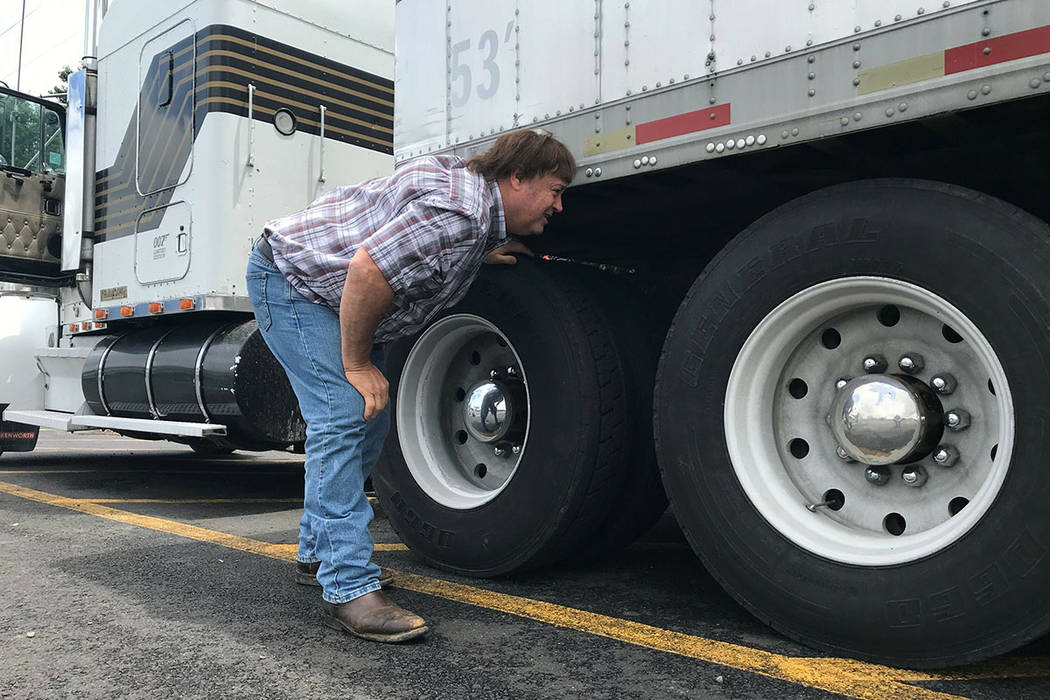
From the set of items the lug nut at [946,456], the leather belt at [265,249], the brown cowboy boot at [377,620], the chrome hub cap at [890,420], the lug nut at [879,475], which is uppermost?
the leather belt at [265,249]

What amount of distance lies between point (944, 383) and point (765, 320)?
48 cm

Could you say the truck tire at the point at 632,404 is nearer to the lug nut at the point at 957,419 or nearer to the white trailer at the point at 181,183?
the lug nut at the point at 957,419

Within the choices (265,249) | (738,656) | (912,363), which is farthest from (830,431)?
(265,249)

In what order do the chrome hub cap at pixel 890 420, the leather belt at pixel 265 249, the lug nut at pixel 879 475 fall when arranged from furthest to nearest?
the leather belt at pixel 265 249
the lug nut at pixel 879 475
the chrome hub cap at pixel 890 420

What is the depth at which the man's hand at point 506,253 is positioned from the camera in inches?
120

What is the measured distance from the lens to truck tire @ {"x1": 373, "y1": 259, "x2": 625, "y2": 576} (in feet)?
9.59

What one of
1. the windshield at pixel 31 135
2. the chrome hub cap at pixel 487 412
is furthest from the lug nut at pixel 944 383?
the windshield at pixel 31 135

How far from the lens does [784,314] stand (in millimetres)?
2408

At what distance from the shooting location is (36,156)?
6422mm

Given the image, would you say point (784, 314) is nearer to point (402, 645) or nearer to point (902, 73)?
point (902, 73)

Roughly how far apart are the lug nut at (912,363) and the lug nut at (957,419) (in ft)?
0.45

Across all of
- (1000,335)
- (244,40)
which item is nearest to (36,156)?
(244,40)

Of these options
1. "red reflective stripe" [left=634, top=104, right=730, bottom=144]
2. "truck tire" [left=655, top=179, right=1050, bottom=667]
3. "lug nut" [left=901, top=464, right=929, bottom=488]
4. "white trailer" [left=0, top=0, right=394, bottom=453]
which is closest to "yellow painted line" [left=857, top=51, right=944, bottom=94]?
"truck tire" [left=655, top=179, right=1050, bottom=667]

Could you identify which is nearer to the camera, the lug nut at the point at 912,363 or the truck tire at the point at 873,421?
the truck tire at the point at 873,421
